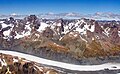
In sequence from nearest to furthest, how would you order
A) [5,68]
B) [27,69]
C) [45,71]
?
[5,68], [27,69], [45,71]

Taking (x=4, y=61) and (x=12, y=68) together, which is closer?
(x=12, y=68)

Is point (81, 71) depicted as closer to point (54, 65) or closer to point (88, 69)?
point (88, 69)

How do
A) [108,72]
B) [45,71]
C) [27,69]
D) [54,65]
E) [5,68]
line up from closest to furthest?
1. [5,68]
2. [27,69]
3. [45,71]
4. [108,72]
5. [54,65]

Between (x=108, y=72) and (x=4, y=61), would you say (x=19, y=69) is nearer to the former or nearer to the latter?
(x=4, y=61)

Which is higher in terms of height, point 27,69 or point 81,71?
point 27,69

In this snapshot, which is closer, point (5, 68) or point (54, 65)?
point (5, 68)

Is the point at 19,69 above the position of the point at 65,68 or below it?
above

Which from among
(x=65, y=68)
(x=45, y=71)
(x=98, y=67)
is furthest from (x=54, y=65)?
(x=45, y=71)

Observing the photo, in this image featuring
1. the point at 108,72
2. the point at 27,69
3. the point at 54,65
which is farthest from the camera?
the point at 54,65

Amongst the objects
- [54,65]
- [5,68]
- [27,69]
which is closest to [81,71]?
[54,65]
